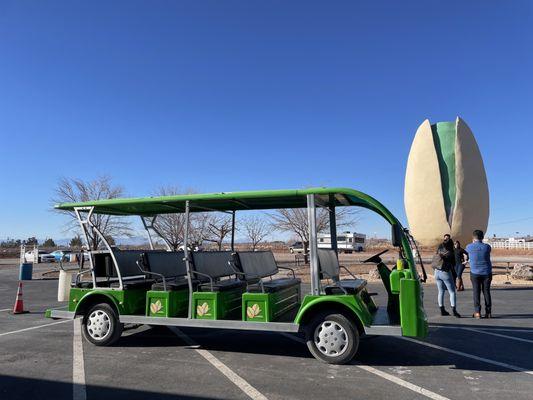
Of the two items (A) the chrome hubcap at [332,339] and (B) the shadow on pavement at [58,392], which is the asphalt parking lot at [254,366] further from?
(A) the chrome hubcap at [332,339]

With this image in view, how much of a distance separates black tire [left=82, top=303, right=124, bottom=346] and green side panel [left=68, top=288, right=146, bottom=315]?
174 mm

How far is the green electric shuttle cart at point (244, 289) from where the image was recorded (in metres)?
5.91

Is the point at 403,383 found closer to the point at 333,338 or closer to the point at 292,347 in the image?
the point at 333,338

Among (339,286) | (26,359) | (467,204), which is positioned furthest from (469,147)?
(26,359)

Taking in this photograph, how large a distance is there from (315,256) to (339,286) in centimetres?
54

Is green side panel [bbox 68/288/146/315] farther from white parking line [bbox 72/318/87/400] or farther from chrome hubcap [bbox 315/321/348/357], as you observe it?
chrome hubcap [bbox 315/321/348/357]

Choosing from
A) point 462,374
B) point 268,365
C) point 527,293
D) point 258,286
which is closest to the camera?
point 462,374

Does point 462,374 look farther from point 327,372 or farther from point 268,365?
point 268,365

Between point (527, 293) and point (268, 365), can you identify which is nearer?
point (268, 365)

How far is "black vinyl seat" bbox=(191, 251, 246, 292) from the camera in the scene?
669 cm

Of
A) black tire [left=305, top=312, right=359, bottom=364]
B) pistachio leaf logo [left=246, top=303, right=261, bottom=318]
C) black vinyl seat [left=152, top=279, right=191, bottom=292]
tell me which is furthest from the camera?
black vinyl seat [left=152, top=279, right=191, bottom=292]

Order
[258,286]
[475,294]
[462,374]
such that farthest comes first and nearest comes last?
1. [475,294]
2. [258,286]
3. [462,374]

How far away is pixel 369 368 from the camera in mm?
5781


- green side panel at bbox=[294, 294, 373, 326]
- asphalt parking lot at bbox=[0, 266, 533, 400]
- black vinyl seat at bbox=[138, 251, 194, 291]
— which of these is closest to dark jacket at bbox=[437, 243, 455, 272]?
asphalt parking lot at bbox=[0, 266, 533, 400]
